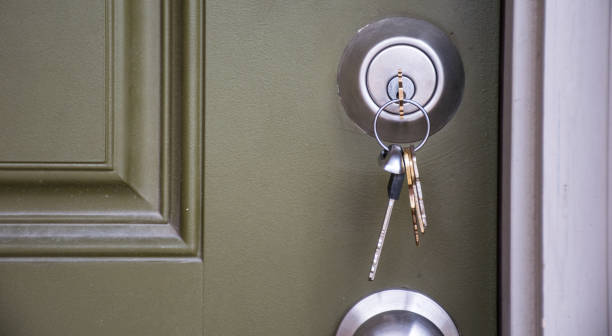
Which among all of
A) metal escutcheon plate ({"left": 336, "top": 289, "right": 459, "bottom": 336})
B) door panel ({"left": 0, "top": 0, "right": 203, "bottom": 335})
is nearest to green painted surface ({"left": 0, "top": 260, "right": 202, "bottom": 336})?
door panel ({"left": 0, "top": 0, "right": 203, "bottom": 335})

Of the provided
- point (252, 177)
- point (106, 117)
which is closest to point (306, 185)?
point (252, 177)

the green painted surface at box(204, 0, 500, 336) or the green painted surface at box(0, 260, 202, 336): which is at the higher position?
the green painted surface at box(204, 0, 500, 336)

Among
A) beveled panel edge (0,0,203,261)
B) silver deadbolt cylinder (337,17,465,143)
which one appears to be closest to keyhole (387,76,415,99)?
silver deadbolt cylinder (337,17,465,143)

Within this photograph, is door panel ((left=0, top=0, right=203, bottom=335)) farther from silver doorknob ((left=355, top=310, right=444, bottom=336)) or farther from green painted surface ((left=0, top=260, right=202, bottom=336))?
silver doorknob ((left=355, top=310, right=444, bottom=336))

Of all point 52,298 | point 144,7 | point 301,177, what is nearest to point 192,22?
point 144,7

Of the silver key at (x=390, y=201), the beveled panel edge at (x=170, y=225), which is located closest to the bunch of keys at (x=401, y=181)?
the silver key at (x=390, y=201)

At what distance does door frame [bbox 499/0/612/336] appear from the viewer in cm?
33

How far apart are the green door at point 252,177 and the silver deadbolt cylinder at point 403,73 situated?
1 centimetres

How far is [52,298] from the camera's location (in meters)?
0.40

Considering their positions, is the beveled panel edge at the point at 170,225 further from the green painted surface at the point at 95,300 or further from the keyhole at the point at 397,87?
the keyhole at the point at 397,87

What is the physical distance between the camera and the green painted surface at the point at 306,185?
1.30 feet

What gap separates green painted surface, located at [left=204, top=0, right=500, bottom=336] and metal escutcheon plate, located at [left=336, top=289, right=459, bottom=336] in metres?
0.01

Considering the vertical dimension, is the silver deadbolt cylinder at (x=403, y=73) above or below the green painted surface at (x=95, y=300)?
above

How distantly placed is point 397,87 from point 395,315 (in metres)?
0.19
